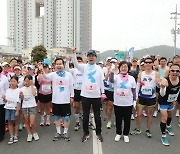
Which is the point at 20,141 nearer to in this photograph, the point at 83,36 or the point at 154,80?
the point at 154,80

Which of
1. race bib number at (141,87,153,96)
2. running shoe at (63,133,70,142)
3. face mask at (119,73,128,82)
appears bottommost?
running shoe at (63,133,70,142)

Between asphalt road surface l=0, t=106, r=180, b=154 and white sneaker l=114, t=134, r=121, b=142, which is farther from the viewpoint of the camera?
white sneaker l=114, t=134, r=121, b=142

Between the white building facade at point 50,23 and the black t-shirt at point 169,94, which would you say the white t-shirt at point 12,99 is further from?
the white building facade at point 50,23

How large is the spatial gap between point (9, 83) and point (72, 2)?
94636 mm

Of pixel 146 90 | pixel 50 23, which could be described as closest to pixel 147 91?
pixel 146 90

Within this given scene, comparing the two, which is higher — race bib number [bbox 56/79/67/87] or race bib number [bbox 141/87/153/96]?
race bib number [bbox 56/79/67/87]

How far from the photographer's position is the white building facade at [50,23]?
9475cm

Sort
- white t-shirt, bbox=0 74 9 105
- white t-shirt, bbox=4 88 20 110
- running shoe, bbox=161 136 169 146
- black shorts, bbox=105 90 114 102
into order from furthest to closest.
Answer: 1. black shorts, bbox=105 90 114 102
2. white t-shirt, bbox=0 74 9 105
3. white t-shirt, bbox=4 88 20 110
4. running shoe, bbox=161 136 169 146

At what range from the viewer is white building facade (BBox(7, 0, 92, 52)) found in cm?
9475

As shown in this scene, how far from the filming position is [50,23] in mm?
96875

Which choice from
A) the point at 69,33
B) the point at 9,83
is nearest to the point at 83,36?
the point at 69,33

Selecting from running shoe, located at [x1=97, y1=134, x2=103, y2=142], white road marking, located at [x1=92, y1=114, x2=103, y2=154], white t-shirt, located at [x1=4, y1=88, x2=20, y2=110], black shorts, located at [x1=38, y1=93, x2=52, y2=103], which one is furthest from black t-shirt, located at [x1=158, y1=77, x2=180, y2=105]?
white t-shirt, located at [x1=4, y1=88, x2=20, y2=110]

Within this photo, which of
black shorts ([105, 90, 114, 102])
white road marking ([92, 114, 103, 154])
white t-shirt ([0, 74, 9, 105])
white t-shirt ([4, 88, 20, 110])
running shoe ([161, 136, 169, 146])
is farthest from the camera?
black shorts ([105, 90, 114, 102])

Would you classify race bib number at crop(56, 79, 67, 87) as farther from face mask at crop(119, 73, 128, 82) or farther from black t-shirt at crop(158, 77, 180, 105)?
black t-shirt at crop(158, 77, 180, 105)
